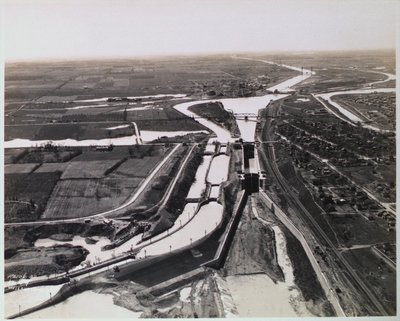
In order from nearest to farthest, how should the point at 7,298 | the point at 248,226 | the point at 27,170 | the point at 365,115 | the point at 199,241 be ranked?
1. the point at 7,298
2. the point at 199,241
3. the point at 248,226
4. the point at 27,170
5. the point at 365,115

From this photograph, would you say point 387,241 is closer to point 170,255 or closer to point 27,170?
point 170,255

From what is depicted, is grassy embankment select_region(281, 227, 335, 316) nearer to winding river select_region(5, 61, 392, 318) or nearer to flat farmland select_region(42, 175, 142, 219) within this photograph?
winding river select_region(5, 61, 392, 318)

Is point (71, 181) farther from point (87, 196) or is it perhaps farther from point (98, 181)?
point (87, 196)

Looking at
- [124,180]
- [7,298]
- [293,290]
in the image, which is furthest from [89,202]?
[293,290]

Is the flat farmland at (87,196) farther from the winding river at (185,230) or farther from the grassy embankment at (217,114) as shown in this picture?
the grassy embankment at (217,114)

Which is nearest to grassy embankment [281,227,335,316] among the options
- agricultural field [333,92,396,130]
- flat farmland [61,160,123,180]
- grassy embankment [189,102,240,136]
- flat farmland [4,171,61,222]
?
agricultural field [333,92,396,130]

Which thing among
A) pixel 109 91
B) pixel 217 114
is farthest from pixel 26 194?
pixel 217 114

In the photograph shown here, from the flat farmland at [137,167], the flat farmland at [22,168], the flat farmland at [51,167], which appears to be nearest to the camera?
the flat farmland at [22,168]

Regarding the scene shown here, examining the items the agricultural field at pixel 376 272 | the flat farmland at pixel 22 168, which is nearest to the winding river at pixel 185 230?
the flat farmland at pixel 22 168
